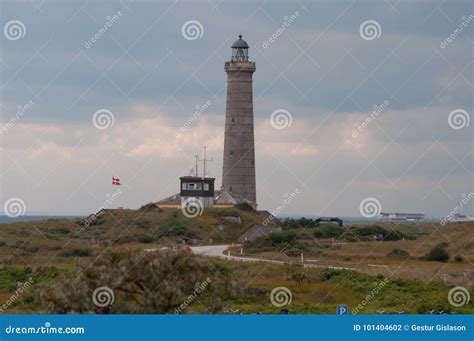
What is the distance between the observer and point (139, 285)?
28.2 meters

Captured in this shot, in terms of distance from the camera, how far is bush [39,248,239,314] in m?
27.3

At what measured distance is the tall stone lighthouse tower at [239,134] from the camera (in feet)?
307

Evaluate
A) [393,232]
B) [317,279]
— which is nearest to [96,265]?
[317,279]

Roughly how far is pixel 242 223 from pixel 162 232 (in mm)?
13704

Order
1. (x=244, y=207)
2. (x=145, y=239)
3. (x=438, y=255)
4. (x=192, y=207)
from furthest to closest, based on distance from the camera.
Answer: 1. (x=244, y=207)
2. (x=192, y=207)
3. (x=145, y=239)
4. (x=438, y=255)

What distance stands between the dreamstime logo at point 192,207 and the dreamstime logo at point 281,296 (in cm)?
3850

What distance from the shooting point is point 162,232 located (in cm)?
7312
